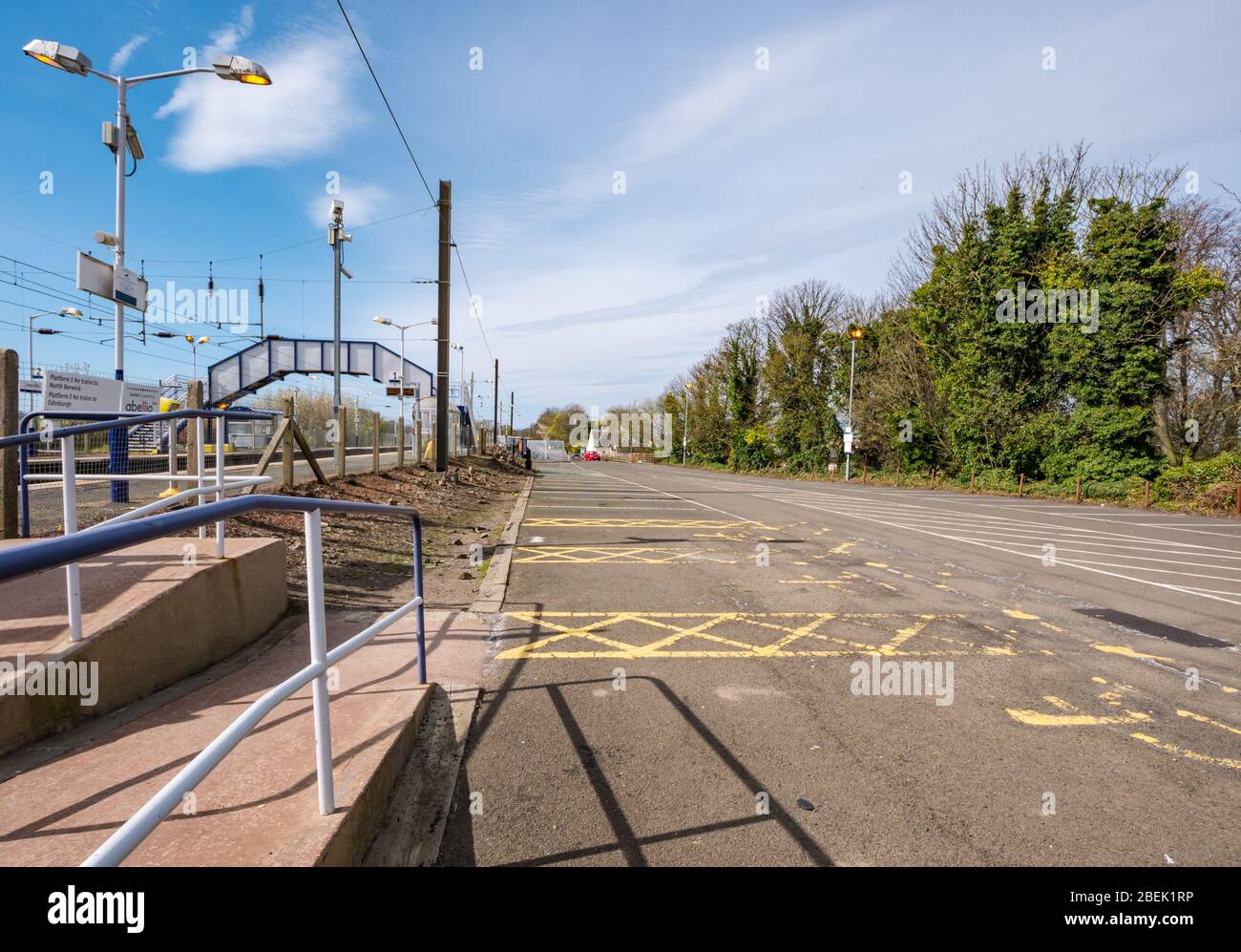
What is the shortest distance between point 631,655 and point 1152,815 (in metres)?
3.34

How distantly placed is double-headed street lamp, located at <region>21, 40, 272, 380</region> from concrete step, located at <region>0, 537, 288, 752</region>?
6.93 metres

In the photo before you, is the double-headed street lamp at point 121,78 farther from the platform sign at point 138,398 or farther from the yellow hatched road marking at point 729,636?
the yellow hatched road marking at point 729,636

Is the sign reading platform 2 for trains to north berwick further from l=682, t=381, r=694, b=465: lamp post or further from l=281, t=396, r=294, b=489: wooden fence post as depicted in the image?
l=682, t=381, r=694, b=465: lamp post

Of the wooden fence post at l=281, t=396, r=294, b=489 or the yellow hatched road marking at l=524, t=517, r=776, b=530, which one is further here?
the yellow hatched road marking at l=524, t=517, r=776, b=530

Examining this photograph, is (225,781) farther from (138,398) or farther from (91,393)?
(138,398)

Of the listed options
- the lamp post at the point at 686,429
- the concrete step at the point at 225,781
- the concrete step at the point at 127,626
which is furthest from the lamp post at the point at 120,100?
the lamp post at the point at 686,429

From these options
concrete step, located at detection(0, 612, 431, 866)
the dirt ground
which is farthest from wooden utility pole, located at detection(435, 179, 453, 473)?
concrete step, located at detection(0, 612, 431, 866)

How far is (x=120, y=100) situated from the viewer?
10383 mm

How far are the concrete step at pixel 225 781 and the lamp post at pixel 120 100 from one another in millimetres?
6258

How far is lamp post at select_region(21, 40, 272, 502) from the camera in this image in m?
9.05

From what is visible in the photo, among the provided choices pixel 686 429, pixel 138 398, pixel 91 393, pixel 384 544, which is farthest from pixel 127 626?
pixel 686 429

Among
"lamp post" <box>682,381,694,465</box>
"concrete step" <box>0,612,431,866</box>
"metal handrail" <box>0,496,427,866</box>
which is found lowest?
"concrete step" <box>0,612,431,866</box>

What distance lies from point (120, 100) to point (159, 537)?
12924 millimetres
